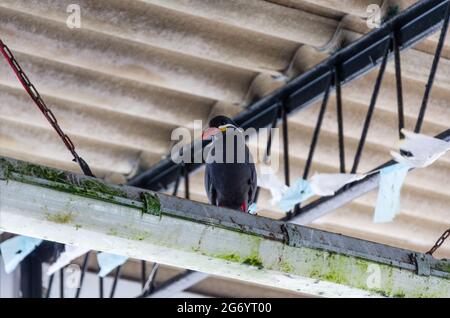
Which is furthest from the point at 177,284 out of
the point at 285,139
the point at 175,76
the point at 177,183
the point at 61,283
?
the point at 175,76

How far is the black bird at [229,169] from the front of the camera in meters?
5.63

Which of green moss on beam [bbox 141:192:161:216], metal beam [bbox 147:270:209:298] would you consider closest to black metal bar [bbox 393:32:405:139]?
green moss on beam [bbox 141:192:161:216]

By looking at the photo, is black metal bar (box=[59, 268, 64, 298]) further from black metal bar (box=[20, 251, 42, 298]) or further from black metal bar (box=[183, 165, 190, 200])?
black metal bar (box=[183, 165, 190, 200])

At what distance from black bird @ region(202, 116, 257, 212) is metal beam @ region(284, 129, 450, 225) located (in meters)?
0.37

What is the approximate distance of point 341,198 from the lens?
570 cm

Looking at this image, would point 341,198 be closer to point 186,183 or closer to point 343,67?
point 343,67

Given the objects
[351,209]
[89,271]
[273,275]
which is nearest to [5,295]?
[89,271]

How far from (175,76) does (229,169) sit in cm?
89

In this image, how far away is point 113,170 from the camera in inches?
280

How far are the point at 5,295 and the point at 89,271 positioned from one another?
687 mm

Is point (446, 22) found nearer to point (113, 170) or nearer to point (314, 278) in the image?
point (314, 278)

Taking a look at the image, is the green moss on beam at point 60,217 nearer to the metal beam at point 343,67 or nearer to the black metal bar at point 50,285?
the metal beam at point 343,67

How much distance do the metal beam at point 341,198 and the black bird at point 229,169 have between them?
1.21 feet

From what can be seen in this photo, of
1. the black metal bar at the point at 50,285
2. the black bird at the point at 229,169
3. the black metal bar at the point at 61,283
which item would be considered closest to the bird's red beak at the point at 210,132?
the black bird at the point at 229,169
